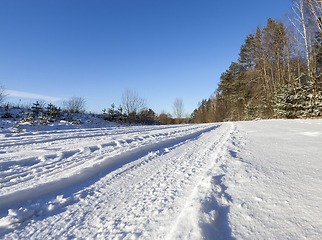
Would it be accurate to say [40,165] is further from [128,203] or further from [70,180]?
[128,203]

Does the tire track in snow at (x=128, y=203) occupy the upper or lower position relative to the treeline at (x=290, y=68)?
lower

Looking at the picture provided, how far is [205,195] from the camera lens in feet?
4.16

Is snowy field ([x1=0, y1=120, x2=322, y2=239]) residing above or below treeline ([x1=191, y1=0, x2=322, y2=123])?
below

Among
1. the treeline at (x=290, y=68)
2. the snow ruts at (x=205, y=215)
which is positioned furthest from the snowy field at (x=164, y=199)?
the treeline at (x=290, y=68)

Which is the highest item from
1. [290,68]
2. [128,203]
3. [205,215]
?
[290,68]

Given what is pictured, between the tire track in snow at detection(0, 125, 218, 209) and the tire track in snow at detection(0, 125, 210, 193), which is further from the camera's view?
the tire track in snow at detection(0, 125, 210, 193)

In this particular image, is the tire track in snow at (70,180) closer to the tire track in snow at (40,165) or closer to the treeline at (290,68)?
the tire track in snow at (40,165)

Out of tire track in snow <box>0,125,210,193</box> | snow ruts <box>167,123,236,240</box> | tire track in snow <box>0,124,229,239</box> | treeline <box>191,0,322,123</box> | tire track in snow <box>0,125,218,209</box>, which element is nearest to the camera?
Answer: snow ruts <box>167,123,236,240</box>

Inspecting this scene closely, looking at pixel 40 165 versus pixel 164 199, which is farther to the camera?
pixel 40 165


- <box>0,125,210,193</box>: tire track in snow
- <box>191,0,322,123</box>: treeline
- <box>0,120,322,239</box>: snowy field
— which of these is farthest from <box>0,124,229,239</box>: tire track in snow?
<box>191,0,322,123</box>: treeline

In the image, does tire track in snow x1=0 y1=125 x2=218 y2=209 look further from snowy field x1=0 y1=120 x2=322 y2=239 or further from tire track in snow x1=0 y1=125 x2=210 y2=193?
tire track in snow x1=0 y1=125 x2=210 y2=193

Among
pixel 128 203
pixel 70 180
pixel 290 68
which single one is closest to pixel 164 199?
pixel 128 203

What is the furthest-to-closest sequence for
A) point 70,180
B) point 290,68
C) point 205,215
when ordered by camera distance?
point 290,68 → point 70,180 → point 205,215

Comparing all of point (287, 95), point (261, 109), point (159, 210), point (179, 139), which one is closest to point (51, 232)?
point (159, 210)
